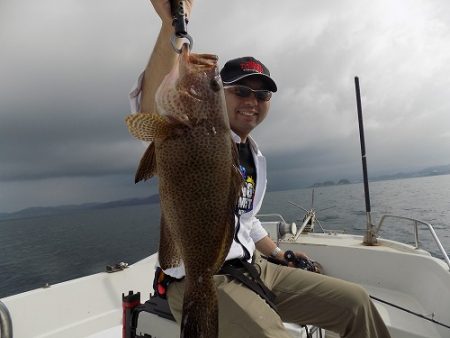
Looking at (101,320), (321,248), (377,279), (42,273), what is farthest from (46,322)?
(42,273)

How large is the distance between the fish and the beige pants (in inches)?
23.1

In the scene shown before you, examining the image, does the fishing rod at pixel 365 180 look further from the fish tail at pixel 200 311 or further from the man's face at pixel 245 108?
the fish tail at pixel 200 311

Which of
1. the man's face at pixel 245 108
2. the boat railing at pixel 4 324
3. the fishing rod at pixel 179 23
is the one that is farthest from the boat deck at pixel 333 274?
the fishing rod at pixel 179 23

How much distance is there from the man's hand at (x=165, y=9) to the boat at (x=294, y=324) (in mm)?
2395

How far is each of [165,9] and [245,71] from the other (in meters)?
1.51

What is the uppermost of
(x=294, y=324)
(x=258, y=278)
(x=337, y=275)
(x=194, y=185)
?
(x=194, y=185)

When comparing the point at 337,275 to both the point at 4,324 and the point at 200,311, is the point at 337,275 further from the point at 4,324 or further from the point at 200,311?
the point at 4,324

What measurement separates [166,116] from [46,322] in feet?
14.9

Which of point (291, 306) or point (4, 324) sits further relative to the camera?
point (291, 306)

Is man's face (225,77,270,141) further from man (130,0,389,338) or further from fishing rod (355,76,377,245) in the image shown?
fishing rod (355,76,377,245)

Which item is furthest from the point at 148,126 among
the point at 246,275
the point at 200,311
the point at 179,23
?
the point at 246,275

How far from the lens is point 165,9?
6.37ft

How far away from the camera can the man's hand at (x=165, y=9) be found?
1929mm

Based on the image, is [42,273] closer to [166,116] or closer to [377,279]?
[377,279]
